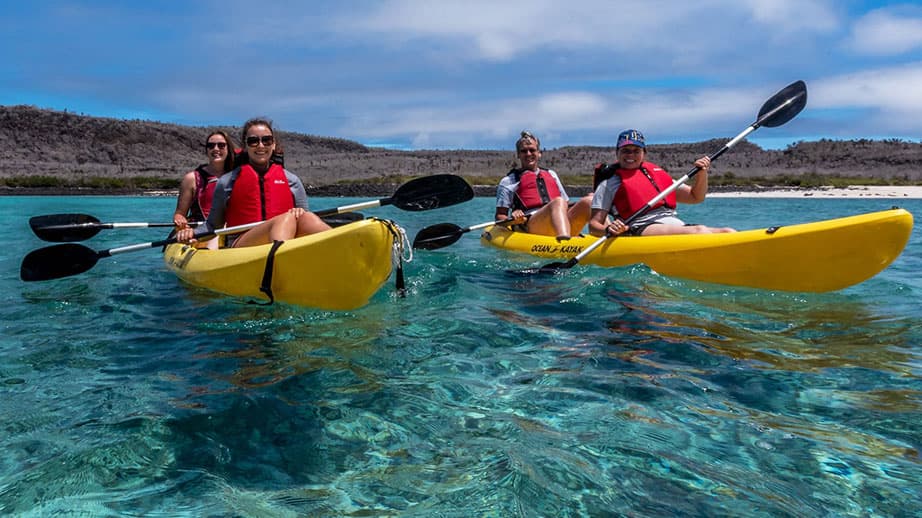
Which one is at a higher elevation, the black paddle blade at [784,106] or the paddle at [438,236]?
the black paddle blade at [784,106]

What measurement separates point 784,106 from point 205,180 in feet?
19.2

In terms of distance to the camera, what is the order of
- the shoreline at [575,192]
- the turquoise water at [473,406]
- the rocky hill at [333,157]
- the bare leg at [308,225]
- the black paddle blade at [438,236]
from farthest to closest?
the rocky hill at [333,157]
the shoreline at [575,192]
the black paddle blade at [438,236]
the bare leg at [308,225]
the turquoise water at [473,406]

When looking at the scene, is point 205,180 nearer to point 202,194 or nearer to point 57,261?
point 202,194

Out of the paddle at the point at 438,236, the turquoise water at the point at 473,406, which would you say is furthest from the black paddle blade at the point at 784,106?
the paddle at the point at 438,236

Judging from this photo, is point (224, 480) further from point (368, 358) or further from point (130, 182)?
point (130, 182)

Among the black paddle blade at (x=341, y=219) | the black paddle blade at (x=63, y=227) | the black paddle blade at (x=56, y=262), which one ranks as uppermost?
the black paddle blade at (x=341, y=219)

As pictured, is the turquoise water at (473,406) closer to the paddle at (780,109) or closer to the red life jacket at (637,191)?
the red life jacket at (637,191)

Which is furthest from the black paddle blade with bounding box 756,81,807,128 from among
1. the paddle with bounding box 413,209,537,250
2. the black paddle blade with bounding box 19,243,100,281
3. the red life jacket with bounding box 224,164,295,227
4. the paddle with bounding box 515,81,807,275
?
the black paddle blade with bounding box 19,243,100,281

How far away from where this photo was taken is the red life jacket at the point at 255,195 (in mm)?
5684

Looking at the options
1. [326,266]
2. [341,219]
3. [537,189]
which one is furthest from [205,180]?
[537,189]

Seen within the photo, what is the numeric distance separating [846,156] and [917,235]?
31880mm

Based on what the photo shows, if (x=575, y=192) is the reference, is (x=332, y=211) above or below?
above

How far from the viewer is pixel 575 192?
28.9 metres

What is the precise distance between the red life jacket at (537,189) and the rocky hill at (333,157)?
24.6 m
